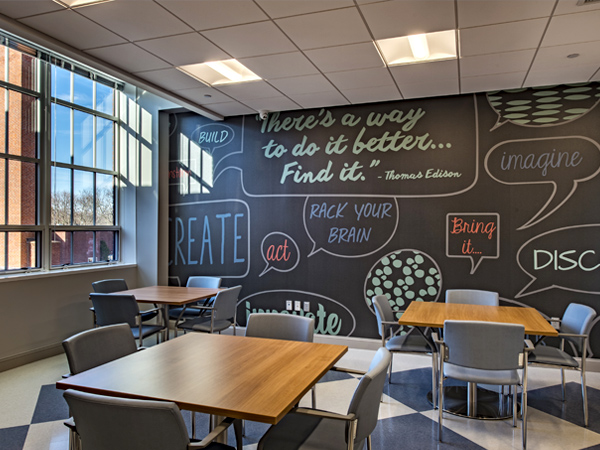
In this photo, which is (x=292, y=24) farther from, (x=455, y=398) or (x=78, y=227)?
(x=78, y=227)

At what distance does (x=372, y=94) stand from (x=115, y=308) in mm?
3392

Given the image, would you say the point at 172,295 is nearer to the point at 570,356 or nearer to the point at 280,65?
the point at 280,65

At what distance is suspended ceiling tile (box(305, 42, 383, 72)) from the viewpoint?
3.54m

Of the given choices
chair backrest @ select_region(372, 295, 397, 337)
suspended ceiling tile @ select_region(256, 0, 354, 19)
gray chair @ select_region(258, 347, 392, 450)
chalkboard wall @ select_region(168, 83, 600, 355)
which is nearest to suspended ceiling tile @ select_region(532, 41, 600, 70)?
chalkboard wall @ select_region(168, 83, 600, 355)

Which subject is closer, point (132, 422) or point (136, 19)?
point (132, 422)

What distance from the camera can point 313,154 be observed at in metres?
5.38

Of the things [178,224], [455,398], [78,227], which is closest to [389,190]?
[455,398]

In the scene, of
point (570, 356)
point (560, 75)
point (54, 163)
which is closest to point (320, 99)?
point (560, 75)

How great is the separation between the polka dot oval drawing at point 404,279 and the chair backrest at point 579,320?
1.35 meters

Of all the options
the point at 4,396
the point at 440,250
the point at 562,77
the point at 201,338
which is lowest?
the point at 4,396

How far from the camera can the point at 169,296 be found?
4.42m

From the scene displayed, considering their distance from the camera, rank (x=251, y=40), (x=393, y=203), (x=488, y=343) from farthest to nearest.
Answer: (x=393, y=203)
(x=251, y=40)
(x=488, y=343)

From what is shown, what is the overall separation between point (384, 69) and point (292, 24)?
120 cm

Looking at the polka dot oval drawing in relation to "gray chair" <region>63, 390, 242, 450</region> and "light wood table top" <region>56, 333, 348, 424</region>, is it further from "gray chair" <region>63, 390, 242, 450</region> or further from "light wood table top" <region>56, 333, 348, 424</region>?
"gray chair" <region>63, 390, 242, 450</region>
